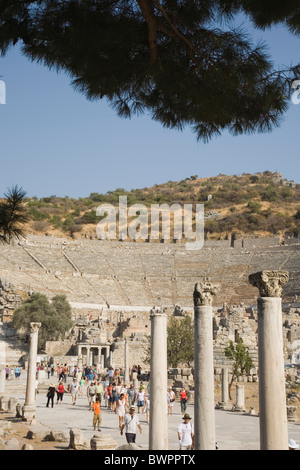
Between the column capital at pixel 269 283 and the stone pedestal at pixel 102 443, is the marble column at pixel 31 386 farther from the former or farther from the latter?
the column capital at pixel 269 283

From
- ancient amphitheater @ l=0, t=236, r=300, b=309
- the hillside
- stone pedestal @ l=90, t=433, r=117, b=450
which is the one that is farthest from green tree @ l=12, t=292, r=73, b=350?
the hillside

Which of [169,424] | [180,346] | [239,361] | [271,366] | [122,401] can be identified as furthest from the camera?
[180,346]

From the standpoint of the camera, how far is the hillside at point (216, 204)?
90.8 metres

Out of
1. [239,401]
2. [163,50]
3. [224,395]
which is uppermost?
[163,50]

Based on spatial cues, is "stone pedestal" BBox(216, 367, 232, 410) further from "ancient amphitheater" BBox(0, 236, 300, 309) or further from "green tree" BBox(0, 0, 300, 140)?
"ancient amphitheater" BBox(0, 236, 300, 309)

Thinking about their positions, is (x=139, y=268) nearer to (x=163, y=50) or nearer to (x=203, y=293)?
(x=203, y=293)

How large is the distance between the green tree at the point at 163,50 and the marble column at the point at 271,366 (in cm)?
254

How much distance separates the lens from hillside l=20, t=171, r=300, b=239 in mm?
90750

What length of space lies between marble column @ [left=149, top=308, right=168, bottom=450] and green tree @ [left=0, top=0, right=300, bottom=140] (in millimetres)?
5045

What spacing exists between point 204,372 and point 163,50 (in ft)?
17.7

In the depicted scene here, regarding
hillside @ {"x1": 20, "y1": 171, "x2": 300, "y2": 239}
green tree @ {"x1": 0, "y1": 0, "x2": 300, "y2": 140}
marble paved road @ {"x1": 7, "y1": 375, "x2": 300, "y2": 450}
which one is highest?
hillside @ {"x1": 20, "y1": 171, "x2": 300, "y2": 239}

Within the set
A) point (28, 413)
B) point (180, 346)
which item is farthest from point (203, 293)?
point (180, 346)

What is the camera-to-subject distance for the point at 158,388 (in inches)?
415

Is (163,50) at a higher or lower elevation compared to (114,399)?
higher
